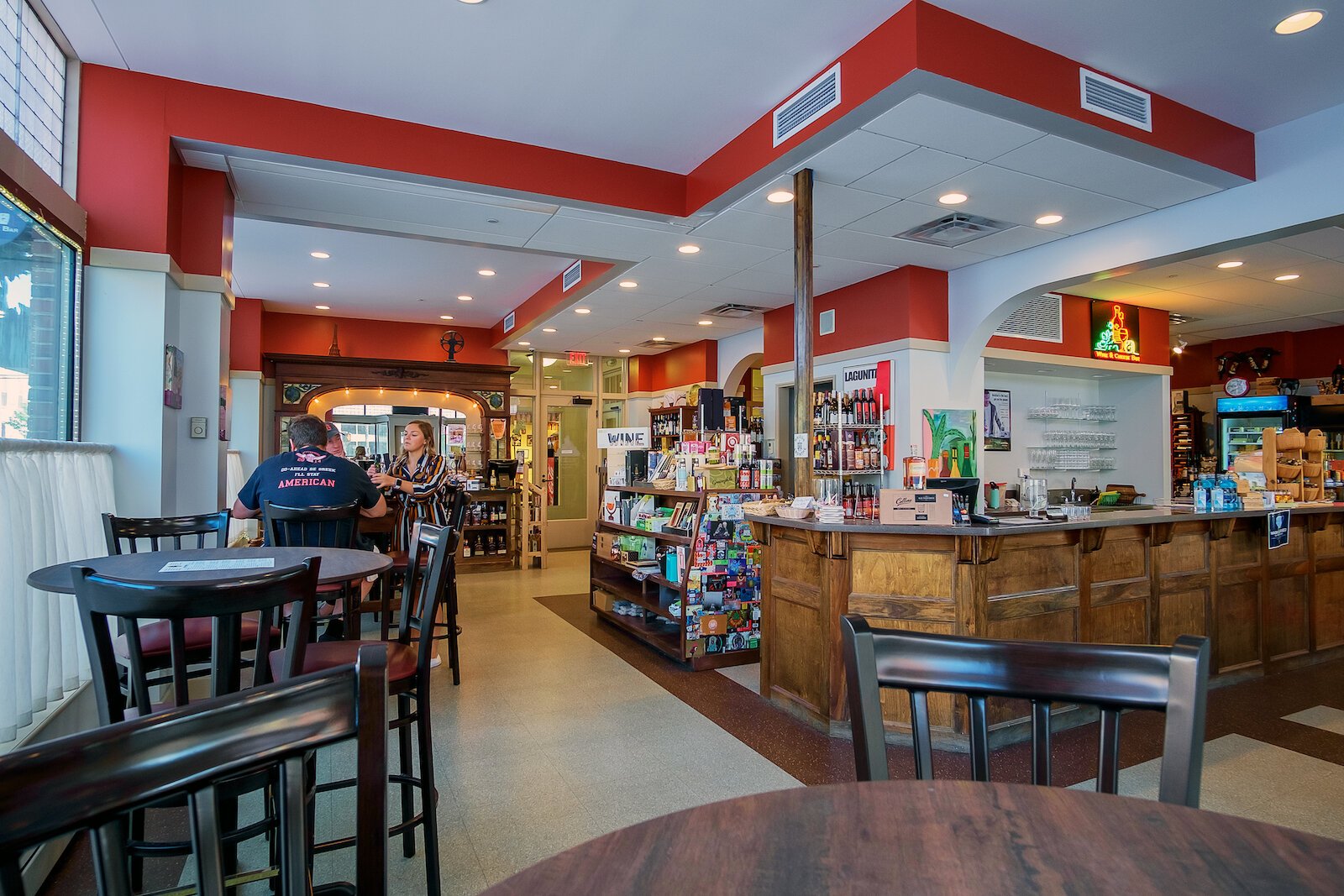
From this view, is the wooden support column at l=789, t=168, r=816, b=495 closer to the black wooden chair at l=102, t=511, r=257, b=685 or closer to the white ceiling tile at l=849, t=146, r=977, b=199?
the white ceiling tile at l=849, t=146, r=977, b=199

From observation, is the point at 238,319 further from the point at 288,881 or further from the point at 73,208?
the point at 288,881

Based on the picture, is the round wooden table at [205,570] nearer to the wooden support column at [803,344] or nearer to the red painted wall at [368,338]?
the wooden support column at [803,344]

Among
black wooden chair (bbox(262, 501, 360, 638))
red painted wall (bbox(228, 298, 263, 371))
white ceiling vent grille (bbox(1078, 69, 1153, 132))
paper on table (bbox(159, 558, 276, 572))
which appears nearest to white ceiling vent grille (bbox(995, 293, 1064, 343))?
white ceiling vent grille (bbox(1078, 69, 1153, 132))

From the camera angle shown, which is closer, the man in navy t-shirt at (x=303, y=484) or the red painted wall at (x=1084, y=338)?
the man in navy t-shirt at (x=303, y=484)

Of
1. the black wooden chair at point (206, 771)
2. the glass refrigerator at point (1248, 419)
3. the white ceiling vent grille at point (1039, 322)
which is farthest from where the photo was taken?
the glass refrigerator at point (1248, 419)

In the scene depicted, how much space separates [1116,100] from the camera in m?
3.85

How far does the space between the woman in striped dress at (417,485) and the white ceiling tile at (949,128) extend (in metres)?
3.85

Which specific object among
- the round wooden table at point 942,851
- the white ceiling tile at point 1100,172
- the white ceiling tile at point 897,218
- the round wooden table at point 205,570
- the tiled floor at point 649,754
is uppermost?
the white ceiling tile at point 897,218

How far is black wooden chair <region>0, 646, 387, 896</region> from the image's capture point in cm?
62

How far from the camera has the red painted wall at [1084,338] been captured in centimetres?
707

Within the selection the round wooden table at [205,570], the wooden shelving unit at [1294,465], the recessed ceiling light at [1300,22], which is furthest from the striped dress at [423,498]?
the wooden shelving unit at [1294,465]

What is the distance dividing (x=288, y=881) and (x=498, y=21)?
3.67 metres

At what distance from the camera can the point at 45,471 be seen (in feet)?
9.27

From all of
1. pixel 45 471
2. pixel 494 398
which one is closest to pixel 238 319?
pixel 494 398
